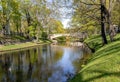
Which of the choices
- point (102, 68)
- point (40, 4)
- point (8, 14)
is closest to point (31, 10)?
point (40, 4)

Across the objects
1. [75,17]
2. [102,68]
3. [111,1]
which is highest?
[111,1]

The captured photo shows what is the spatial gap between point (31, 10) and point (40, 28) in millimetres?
6440

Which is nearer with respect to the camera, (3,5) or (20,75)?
(20,75)

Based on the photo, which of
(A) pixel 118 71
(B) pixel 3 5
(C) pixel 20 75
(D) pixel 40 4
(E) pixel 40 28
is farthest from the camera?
(E) pixel 40 28

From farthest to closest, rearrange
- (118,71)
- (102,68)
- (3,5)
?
(3,5) < (102,68) < (118,71)

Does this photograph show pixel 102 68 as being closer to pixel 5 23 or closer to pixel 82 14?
pixel 82 14

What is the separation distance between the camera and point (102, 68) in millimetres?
11422

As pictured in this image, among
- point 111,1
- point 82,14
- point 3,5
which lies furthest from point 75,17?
point 3,5

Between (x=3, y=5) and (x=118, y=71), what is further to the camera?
(x=3, y=5)

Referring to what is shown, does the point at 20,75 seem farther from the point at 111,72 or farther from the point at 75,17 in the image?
the point at 111,72

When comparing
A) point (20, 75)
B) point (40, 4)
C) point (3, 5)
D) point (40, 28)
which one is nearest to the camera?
point (20, 75)

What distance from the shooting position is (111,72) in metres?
10.3

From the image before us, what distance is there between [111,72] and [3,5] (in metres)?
53.7

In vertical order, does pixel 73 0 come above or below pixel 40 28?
above
